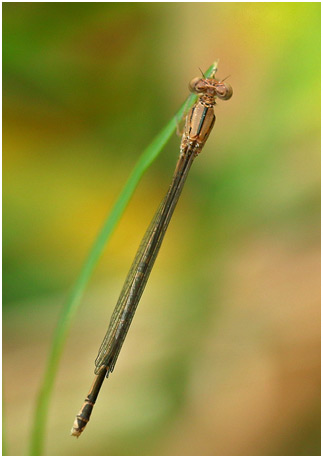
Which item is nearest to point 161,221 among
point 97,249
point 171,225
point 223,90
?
point 171,225

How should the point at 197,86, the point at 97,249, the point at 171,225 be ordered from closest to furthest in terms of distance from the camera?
the point at 97,249
the point at 197,86
the point at 171,225

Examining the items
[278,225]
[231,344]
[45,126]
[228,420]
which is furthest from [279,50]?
[228,420]

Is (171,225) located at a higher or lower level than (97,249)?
higher

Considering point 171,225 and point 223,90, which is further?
point 171,225

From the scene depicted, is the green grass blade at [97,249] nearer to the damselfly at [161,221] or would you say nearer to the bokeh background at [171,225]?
the damselfly at [161,221]

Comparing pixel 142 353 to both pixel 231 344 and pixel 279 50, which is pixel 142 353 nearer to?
pixel 231 344

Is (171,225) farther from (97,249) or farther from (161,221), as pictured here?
(97,249)

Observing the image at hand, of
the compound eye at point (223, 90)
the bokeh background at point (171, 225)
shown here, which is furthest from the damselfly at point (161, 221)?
the bokeh background at point (171, 225)
